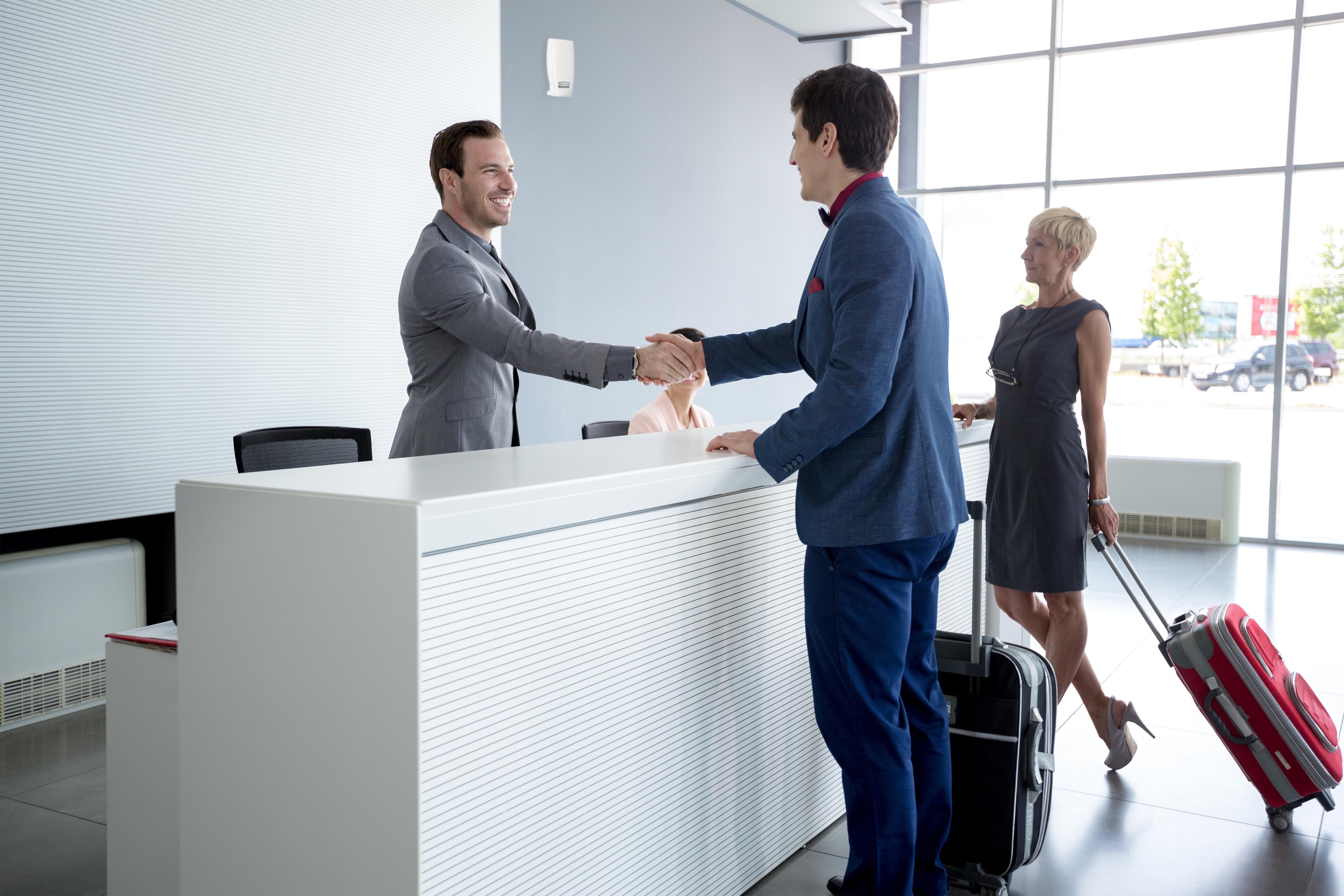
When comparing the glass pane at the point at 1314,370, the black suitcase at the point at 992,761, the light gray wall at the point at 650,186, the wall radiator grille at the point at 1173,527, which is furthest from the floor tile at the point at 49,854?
the glass pane at the point at 1314,370

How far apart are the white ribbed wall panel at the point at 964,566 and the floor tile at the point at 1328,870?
100 cm

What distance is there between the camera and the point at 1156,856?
2457 mm

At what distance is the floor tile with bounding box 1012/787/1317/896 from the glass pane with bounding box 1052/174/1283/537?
5.14m

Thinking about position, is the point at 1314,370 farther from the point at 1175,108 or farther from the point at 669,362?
the point at 669,362

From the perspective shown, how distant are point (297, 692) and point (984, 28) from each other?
325 inches

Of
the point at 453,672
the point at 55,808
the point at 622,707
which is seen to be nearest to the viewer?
the point at 453,672

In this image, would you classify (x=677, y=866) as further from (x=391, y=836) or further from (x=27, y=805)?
(x=27, y=805)

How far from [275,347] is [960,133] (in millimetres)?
6337

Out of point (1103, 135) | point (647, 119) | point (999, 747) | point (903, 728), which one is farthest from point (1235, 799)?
point (1103, 135)

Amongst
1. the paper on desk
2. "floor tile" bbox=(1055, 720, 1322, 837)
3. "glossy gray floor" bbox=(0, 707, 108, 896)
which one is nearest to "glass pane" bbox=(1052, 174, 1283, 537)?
"floor tile" bbox=(1055, 720, 1322, 837)

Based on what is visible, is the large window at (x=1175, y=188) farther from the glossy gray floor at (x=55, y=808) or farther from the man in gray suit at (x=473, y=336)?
the glossy gray floor at (x=55, y=808)

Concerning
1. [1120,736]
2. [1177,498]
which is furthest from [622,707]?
[1177,498]

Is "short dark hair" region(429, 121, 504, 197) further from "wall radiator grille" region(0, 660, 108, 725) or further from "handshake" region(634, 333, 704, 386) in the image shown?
"wall radiator grille" region(0, 660, 108, 725)

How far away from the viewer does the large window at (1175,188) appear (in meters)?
7.08
